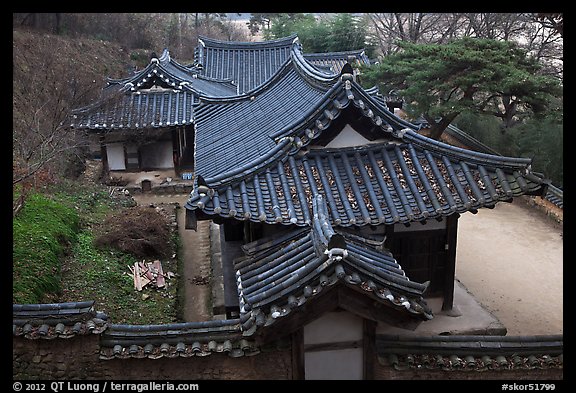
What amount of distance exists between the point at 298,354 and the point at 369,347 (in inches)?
45.3

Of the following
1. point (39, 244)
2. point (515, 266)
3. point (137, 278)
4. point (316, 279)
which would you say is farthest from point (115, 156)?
point (316, 279)

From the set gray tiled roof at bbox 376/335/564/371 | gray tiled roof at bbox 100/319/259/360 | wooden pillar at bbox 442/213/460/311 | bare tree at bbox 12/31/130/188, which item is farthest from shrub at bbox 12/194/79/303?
wooden pillar at bbox 442/213/460/311

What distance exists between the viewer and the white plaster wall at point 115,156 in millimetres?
23859

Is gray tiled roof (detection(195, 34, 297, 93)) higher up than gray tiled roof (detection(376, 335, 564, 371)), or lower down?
higher up

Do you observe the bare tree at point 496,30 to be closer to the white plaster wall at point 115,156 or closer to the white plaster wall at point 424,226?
the white plaster wall at point 115,156

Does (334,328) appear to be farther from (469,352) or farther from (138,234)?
(138,234)

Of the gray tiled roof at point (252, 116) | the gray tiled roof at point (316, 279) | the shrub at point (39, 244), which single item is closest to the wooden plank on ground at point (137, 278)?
the shrub at point (39, 244)

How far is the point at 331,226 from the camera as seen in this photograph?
8.36 m

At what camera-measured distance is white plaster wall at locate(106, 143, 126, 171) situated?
23.9 meters

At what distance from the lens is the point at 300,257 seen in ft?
25.5

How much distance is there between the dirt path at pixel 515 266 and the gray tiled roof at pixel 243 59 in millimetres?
13959

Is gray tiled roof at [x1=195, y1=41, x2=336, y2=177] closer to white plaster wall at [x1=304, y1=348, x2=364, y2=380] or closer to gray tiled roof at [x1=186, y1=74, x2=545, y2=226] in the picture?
gray tiled roof at [x1=186, y1=74, x2=545, y2=226]

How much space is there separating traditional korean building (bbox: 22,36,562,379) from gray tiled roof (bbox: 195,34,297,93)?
16.2 metres
